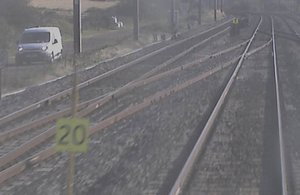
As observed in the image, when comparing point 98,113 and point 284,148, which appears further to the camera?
point 98,113

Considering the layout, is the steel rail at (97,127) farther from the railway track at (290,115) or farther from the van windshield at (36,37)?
the van windshield at (36,37)

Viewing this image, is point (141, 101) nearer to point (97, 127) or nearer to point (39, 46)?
point (97, 127)

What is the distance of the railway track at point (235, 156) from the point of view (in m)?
7.46

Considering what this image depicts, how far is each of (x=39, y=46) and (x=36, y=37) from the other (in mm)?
1552

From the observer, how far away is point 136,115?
12.6m

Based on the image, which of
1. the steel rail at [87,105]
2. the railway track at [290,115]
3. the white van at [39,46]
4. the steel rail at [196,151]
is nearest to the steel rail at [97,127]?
the steel rail at [87,105]

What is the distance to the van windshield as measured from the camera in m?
26.8

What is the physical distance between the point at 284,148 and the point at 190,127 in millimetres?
2169

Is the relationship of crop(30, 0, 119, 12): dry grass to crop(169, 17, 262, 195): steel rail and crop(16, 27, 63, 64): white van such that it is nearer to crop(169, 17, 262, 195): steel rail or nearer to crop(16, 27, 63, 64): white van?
crop(16, 27, 63, 64): white van

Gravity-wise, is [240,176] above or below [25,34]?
below

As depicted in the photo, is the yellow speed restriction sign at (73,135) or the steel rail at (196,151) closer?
the yellow speed restriction sign at (73,135)

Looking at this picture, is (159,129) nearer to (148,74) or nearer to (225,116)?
(225,116)

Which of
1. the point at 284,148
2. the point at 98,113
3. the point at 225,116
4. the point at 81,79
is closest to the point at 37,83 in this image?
the point at 81,79

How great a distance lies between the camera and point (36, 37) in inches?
1073
